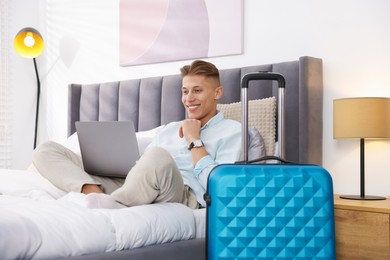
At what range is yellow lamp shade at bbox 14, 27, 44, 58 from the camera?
165 inches

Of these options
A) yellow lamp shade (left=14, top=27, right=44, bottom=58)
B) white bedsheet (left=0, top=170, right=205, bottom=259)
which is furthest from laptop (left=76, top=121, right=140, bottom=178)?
yellow lamp shade (left=14, top=27, right=44, bottom=58)

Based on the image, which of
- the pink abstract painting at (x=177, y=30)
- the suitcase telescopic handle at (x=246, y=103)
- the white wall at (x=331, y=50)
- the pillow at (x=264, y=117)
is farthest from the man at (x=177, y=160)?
A: the pink abstract painting at (x=177, y=30)

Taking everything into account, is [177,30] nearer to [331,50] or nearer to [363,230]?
[331,50]

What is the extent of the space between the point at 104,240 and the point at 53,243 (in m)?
0.18

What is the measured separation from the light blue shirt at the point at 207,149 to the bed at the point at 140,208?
0.65 ft

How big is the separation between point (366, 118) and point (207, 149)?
2.32ft

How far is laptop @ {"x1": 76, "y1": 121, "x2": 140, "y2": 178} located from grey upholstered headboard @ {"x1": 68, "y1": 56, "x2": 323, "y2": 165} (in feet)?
2.89

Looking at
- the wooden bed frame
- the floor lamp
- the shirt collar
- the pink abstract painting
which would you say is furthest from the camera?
the floor lamp

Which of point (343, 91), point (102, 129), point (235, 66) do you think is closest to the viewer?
point (102, 129)

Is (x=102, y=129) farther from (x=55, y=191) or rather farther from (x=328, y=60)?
(x=328, y=60)

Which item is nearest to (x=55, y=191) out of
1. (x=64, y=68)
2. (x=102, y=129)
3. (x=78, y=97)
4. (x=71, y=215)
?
(x=102, y=129)

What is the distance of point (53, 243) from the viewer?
66.6 inches

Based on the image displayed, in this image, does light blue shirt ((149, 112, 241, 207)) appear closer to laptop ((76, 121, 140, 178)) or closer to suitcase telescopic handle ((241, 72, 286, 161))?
laptop ((76, 121, 140, 178))

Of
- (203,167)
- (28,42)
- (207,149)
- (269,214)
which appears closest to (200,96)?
(207,149)
